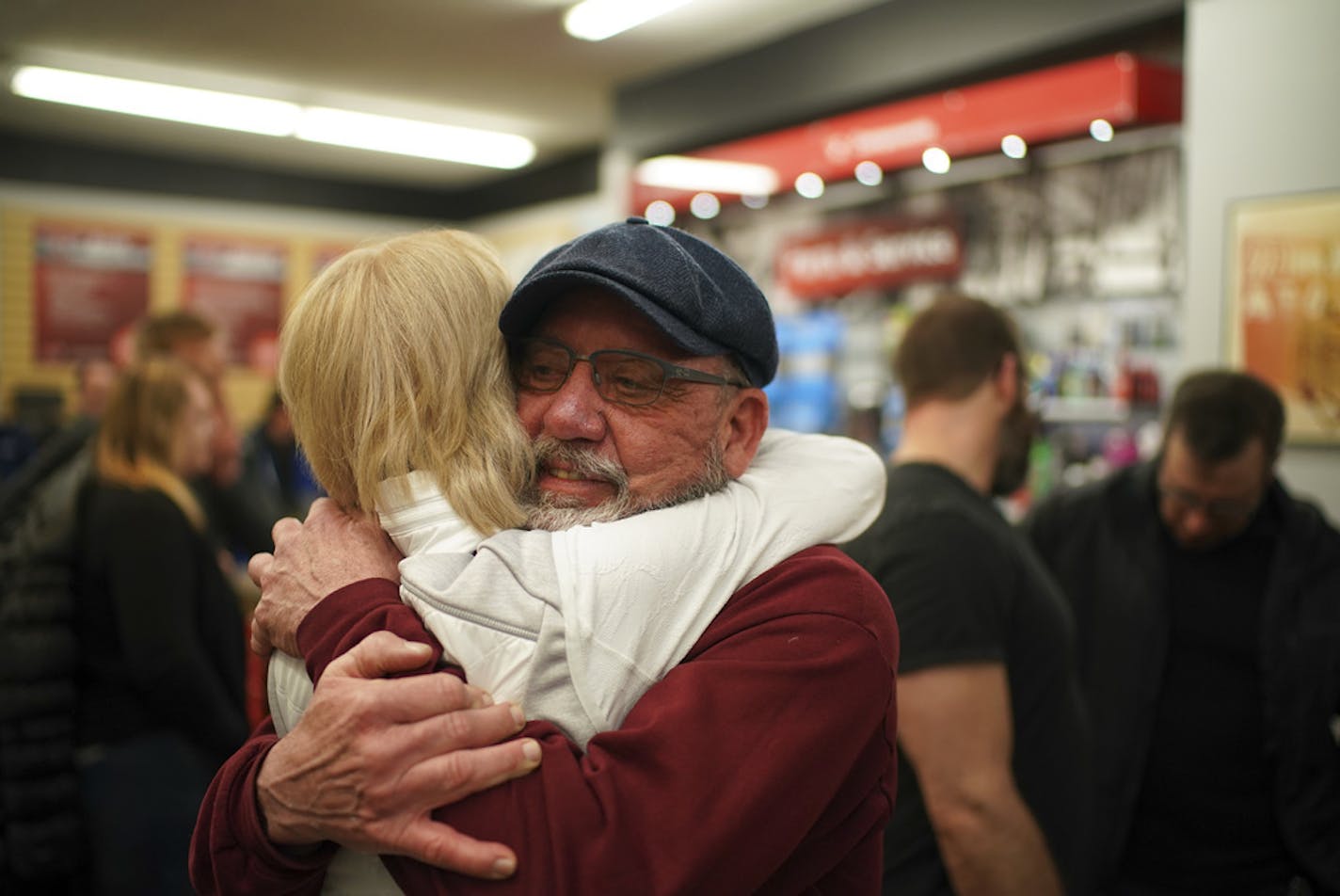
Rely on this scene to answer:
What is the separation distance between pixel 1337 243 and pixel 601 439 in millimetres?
3202

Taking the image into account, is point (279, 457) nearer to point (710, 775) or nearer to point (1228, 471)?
point (1228, 471)

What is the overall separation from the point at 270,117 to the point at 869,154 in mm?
4993

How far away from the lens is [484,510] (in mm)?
1266

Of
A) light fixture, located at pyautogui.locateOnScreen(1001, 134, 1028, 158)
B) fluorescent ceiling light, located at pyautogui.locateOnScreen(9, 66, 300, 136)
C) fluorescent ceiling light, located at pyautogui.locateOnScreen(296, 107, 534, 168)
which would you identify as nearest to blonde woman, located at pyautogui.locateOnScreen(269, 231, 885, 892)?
light fixture, located at pyautogui.locateOnScreen(1001, 134, 1028, 158)

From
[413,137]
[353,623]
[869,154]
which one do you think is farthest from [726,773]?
[413,137]

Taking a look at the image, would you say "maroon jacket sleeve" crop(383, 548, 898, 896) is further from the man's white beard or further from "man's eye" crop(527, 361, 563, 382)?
"man's eye" crop(527, 361, 563, 382)

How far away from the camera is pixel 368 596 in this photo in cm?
122

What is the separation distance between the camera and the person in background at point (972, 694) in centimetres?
201

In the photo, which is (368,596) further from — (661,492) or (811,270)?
(811,270)

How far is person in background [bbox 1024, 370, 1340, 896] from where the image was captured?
2633 mm

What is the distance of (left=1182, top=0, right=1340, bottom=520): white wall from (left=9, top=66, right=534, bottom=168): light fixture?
20.0ft

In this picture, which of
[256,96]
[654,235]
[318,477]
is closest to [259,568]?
[318,477]

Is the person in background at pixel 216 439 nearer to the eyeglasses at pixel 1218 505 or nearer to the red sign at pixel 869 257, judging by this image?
the eyeglasses at pixel 1218 505

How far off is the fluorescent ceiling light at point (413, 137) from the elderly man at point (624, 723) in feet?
24.3
